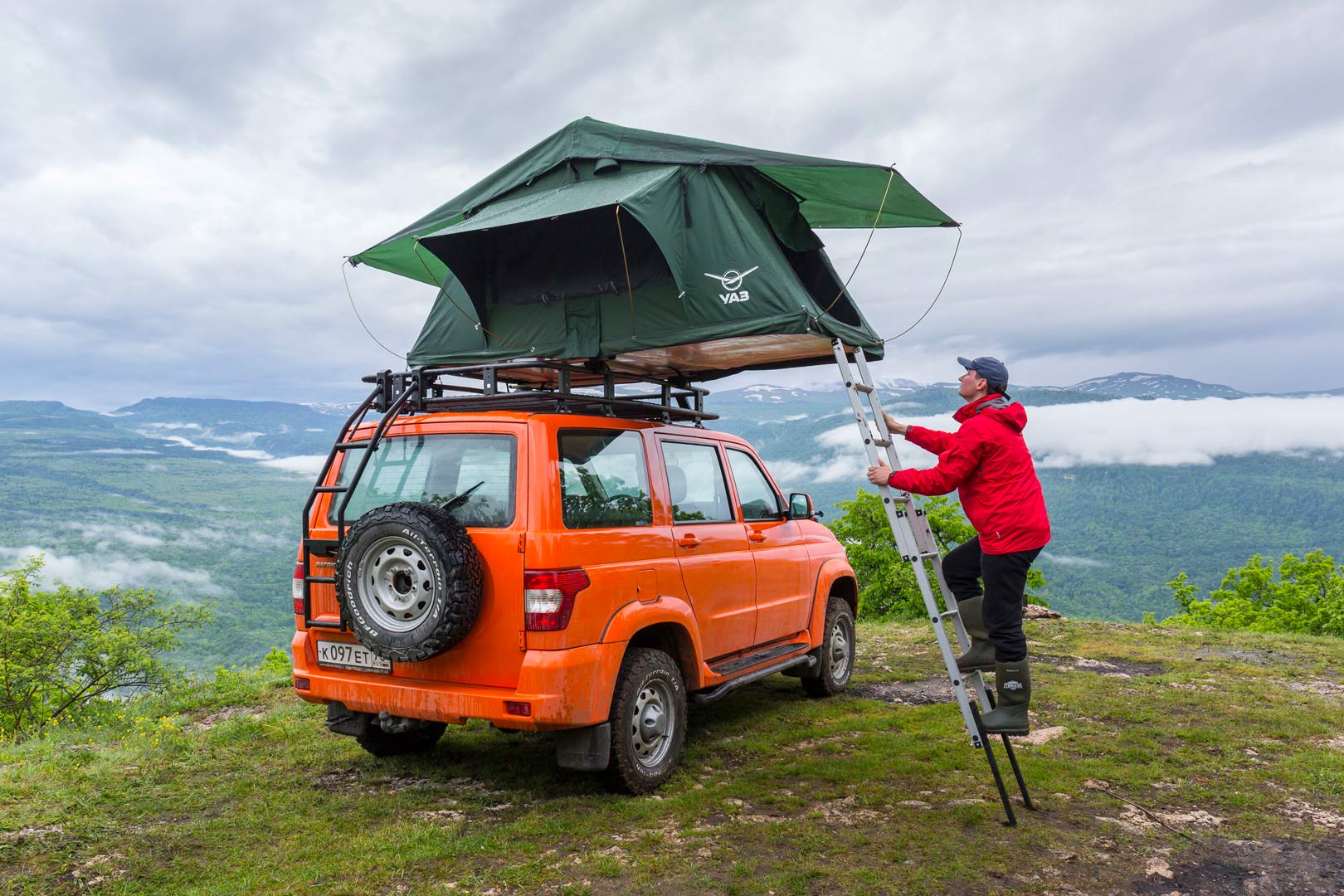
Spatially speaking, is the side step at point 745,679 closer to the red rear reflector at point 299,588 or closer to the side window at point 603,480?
the side window at point 603,480

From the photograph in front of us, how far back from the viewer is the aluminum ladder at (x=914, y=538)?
4.39m

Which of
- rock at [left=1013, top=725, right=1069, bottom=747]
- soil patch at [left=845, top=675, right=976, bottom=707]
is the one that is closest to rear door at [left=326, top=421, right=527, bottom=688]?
rock at [left=1013, top=725, right=1069, bottom=747]

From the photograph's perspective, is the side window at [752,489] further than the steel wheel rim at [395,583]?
Yes

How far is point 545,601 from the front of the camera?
4.07 m

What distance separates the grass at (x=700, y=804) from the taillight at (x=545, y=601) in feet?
3.21

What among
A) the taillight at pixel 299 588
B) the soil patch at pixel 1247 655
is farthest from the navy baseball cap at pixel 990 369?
the soil patch at pixel 1247 655

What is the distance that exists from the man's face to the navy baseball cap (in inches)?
0.9

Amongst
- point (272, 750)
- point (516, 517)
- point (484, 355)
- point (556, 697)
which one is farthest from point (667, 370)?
point (272, 750)

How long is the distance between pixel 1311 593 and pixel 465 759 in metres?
27.7

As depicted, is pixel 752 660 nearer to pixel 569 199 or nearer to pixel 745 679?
pixel 745 679

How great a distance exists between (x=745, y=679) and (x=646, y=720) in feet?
3.31

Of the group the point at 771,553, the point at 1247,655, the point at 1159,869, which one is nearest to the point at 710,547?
the point at 771,553

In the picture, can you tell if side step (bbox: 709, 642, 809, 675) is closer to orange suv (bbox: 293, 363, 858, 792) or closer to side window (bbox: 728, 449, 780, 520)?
orange suv (bbox: 293, 363, 858, 792)

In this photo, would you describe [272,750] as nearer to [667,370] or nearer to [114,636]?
[667,370]
